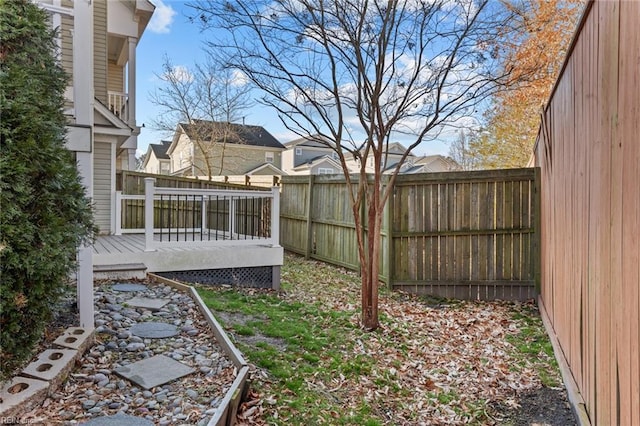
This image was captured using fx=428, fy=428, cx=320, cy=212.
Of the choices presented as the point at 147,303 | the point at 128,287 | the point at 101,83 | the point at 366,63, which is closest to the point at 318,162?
the point at 101,83

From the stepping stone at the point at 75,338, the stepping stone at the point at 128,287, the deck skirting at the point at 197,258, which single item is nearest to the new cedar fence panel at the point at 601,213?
the stepping stone at the point at 75,338

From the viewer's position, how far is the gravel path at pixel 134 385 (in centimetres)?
235

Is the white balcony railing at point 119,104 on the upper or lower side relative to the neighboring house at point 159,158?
lower

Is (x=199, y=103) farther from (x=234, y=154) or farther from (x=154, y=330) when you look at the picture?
(x=154, y=330)

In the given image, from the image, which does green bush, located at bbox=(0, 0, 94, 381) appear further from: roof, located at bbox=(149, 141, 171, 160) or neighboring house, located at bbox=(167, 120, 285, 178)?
roof, located at bbox=(149, 141, 171, 160)

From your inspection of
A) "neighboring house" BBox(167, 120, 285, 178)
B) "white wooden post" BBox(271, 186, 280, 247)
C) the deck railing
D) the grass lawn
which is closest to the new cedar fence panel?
the grass lawn

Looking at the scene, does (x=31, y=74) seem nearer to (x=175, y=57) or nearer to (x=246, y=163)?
(x=175, y=57)

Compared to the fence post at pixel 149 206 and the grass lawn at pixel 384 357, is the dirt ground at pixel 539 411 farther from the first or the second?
the fence post at pixel 149 206

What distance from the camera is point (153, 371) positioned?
2.88m

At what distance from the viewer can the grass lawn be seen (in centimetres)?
291

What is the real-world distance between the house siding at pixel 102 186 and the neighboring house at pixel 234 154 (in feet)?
34.5

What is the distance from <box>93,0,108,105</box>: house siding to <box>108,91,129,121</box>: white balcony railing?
1054 mm

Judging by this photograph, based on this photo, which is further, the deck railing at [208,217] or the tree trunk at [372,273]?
the deck railing at [208,217]

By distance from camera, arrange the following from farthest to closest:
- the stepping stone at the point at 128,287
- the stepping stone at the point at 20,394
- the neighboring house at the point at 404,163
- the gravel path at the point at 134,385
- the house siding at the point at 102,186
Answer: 1. the house siding at the point at 102,186
2. the neighboring house at the point at 404,163
3. the stepping stone at the point at 128,287
4. the gravel path at the point at 134,385
5. the stepping stone at the point at 20,394
